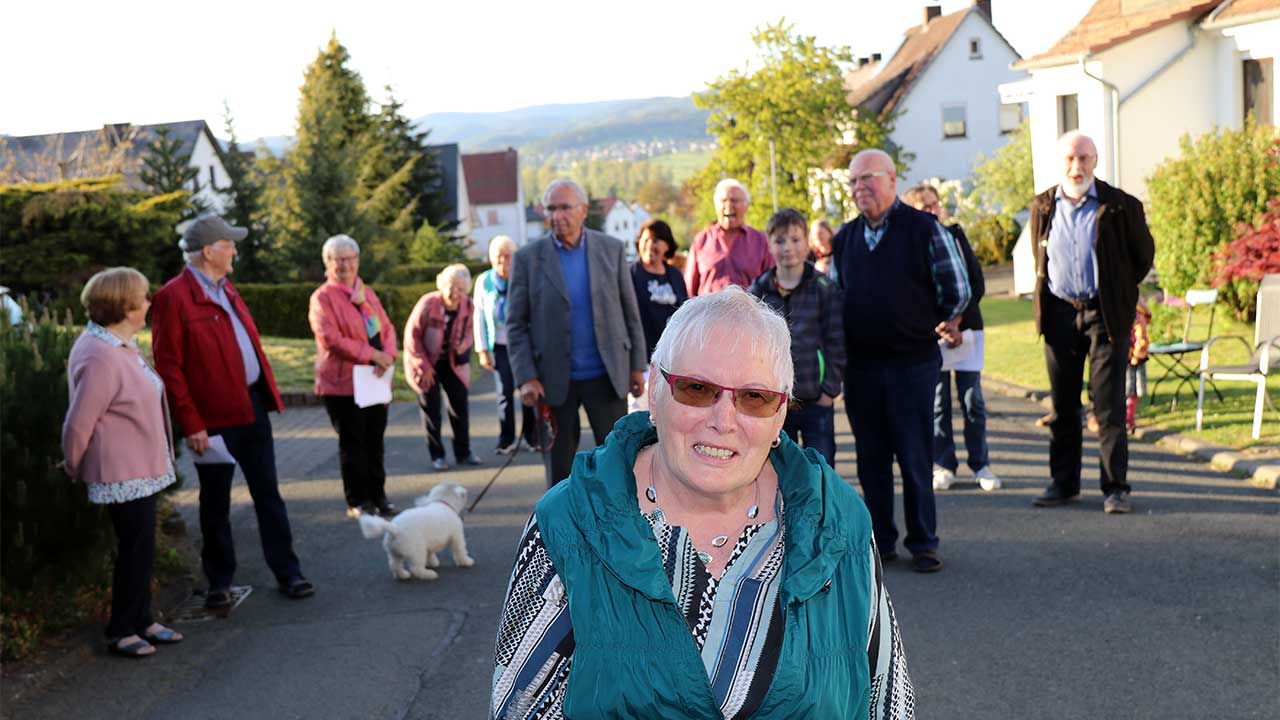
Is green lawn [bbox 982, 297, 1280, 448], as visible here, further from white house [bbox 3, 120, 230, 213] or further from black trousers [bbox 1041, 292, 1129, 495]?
white house [bbox 3, 120, 230, 213]

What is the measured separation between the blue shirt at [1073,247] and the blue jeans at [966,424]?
1446mm

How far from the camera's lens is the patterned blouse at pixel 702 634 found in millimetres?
2818

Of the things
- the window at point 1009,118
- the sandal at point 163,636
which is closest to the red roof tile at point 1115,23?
the sandal at point 163,636

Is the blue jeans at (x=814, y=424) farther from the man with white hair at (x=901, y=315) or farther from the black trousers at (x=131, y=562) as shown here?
the black trousers at (x=131, y=562)

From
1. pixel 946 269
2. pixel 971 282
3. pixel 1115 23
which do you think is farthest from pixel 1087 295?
pixel 1115 23

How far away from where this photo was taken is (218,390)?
7.46m

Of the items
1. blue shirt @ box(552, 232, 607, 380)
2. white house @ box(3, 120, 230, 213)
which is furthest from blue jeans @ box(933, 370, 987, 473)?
white house @ box(3, 120, 230, 213)

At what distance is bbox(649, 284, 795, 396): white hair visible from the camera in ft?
10.1

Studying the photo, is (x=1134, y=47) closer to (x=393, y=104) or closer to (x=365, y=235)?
(x=365, y=235)

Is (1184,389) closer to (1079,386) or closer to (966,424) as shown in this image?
(966,424)

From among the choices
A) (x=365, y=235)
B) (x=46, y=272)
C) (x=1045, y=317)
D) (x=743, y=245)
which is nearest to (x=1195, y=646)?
(x=1045, y=317)

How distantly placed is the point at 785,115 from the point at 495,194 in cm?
8052

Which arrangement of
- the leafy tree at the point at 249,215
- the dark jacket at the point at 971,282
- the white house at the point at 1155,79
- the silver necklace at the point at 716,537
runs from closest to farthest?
the silver necklace at the point at 716,537 → the dark jacket at the point at 971,282 → the white house at the point at 1155,79 → the leafy tree at the point at 249,215

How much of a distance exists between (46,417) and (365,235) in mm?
28055
